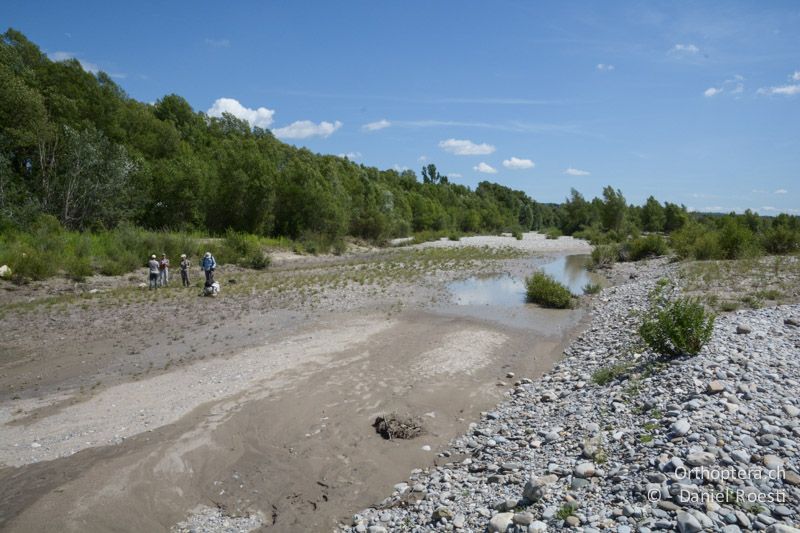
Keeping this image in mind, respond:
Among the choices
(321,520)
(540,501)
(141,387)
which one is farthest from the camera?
(141,387)

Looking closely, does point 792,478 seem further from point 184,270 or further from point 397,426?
point 184,270

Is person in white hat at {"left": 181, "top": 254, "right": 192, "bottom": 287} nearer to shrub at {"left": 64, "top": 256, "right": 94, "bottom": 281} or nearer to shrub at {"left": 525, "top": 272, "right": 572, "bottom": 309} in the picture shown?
shrub at {"left": 64, "top": 256, "right": 94, "bottom": 281}

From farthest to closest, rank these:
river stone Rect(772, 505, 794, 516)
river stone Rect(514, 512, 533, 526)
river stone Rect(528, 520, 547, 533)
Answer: river stone Rect(514, 512, 533, 526) → river stone Rect(528, 520, 547, 533) → river stone Rect(772, 505, 794, 516)

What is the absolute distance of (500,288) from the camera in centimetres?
2934

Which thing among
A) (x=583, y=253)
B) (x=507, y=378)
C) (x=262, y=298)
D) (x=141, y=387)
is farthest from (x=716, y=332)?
(x=583, y=253)

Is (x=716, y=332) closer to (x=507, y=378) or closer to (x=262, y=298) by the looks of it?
(x=507, y=378)

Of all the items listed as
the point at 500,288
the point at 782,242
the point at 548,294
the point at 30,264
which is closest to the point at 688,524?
the point at 548,294

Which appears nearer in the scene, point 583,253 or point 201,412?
point 201,412

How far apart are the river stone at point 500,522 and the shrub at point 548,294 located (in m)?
18.2

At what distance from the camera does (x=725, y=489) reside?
570 cm

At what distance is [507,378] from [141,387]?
964cm

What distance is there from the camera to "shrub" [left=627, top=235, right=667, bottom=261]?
45.4 meters

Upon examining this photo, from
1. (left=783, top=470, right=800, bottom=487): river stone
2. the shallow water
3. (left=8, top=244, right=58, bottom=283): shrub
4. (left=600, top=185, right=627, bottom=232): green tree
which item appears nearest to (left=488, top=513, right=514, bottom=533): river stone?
(left=783, top=470, right=800, bottom=487): river stone

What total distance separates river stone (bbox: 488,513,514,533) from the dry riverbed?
7.39 feet
